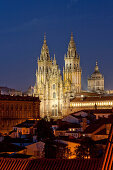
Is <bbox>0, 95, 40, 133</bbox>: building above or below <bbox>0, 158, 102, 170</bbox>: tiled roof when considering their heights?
above

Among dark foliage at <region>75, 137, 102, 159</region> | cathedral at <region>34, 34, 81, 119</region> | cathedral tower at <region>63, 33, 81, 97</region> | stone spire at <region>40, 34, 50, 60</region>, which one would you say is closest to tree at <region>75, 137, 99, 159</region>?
dark foliage at <region>75, 137, 102, 159</region>

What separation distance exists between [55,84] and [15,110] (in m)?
25.3

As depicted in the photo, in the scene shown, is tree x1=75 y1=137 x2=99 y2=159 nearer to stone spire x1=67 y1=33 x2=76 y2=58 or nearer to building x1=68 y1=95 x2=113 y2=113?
building x1=68 y1=95 x2=113 y2=113

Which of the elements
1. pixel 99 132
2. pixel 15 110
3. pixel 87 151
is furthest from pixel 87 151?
pixel 15 110

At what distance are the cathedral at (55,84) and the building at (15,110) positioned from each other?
1167 centimetres

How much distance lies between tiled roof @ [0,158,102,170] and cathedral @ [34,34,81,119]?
97.5 metres

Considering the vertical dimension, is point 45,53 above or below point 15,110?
above

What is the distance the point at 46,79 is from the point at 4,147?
80.6 m

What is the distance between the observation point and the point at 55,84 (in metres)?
117

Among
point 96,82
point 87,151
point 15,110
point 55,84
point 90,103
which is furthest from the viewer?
point 96,82

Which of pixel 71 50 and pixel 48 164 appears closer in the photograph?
pixel 48 164

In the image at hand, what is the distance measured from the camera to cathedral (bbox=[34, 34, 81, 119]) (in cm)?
11566

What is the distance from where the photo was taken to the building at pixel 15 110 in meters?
87.3

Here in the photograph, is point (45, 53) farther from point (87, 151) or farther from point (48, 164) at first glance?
point (48, 164)
